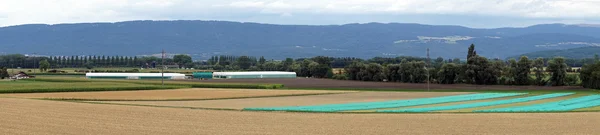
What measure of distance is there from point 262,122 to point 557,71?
71920mm

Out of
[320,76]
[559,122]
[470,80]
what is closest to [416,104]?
[559,122]

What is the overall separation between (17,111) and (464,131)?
21.8 meters

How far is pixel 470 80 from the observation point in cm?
10212

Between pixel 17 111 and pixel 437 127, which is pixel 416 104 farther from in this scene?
pixel 17 111

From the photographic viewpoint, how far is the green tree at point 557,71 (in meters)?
98.5

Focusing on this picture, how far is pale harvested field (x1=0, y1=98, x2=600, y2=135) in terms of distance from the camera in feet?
104

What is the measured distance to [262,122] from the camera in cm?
3622

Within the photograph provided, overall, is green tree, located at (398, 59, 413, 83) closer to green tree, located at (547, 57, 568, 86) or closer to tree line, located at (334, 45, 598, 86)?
tree line, located at (334, 45, 598, 86)

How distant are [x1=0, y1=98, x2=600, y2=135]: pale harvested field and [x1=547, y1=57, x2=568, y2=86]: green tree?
5760cm

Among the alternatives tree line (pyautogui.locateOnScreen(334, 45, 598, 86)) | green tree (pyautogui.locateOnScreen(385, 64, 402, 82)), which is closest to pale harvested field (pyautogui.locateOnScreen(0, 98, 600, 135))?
tree line (pyautogui.locateOnScreen(334, 45, 598, 86))

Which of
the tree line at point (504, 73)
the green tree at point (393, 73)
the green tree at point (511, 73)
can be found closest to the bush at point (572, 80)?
the tree line at point (504, 73)

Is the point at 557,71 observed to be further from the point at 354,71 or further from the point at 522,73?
the point at 354,71

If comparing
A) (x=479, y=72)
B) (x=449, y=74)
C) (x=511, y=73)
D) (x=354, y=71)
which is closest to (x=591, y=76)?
(x=511, y=73)

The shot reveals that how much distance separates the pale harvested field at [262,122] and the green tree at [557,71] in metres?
57.6
